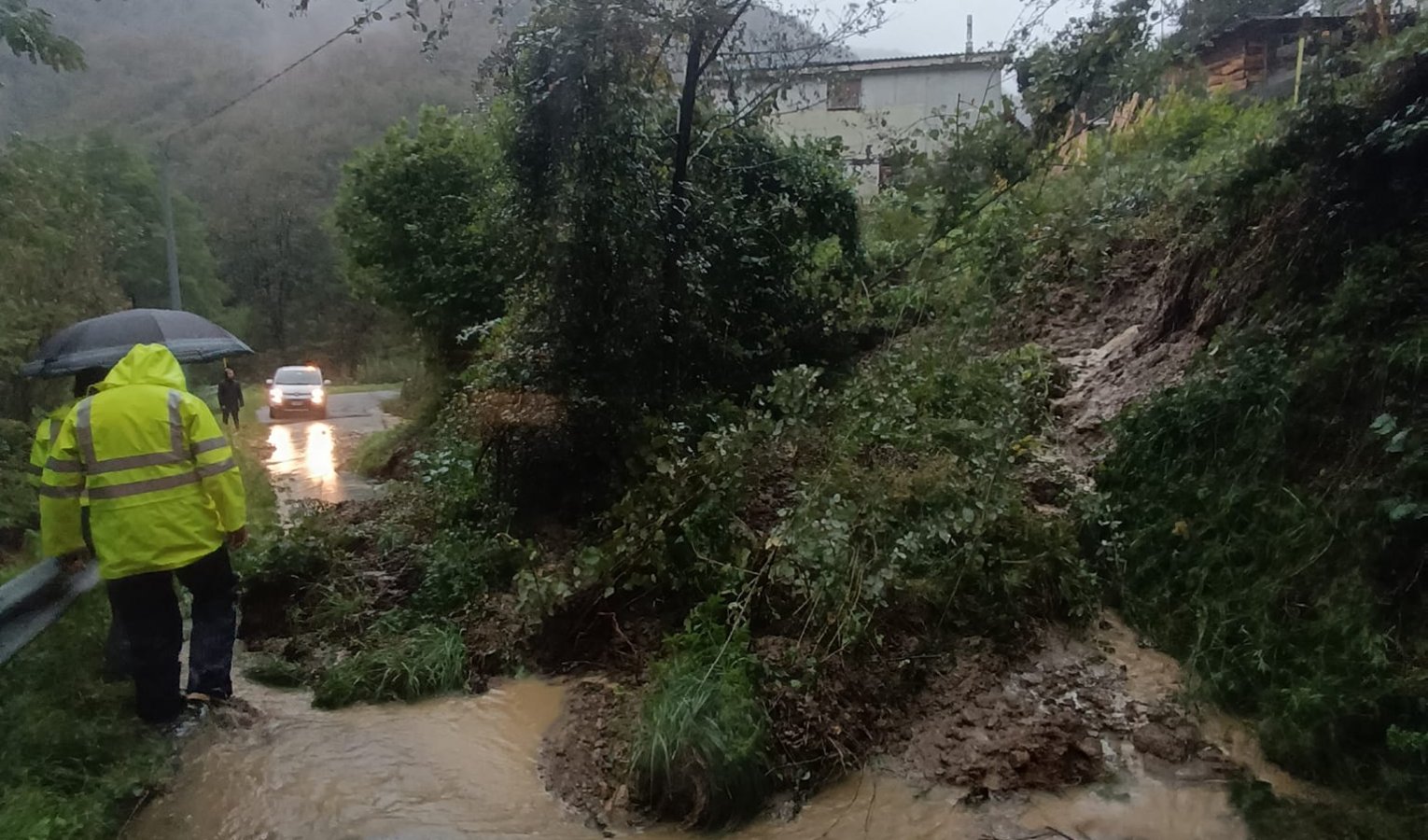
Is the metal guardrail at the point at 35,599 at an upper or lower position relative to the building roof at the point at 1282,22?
lower

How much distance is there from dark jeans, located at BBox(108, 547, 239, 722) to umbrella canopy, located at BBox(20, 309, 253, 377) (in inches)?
49.8

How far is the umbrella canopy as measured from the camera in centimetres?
477

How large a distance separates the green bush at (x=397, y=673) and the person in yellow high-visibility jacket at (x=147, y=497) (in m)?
0.86

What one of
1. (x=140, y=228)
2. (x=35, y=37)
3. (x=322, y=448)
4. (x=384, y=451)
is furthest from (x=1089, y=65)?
(x=140, y=228)

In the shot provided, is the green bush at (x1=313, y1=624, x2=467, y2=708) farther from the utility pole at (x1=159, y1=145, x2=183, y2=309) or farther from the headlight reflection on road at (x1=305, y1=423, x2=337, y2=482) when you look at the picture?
the utility pole at (x1=159, y1=145, x2=183, y2=309)

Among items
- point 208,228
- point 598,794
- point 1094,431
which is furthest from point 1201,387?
point 208,228

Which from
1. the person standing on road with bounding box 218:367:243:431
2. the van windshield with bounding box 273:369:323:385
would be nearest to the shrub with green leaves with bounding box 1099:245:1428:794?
the person standing on road with bounding box 218:367:243:431

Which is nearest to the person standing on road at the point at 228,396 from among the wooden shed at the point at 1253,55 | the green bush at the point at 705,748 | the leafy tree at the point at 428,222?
the leafy tree at the point at 428,222

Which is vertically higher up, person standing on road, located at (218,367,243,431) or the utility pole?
the utility pole

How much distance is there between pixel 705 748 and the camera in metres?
3.86

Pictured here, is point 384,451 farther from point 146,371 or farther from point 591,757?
point 591,757

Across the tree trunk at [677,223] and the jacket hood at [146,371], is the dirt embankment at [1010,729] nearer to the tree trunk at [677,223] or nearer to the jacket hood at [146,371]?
the jacket hood at [146,371]

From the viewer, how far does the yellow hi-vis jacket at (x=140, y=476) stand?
4.03m

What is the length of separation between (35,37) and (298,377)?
16.7 metres
